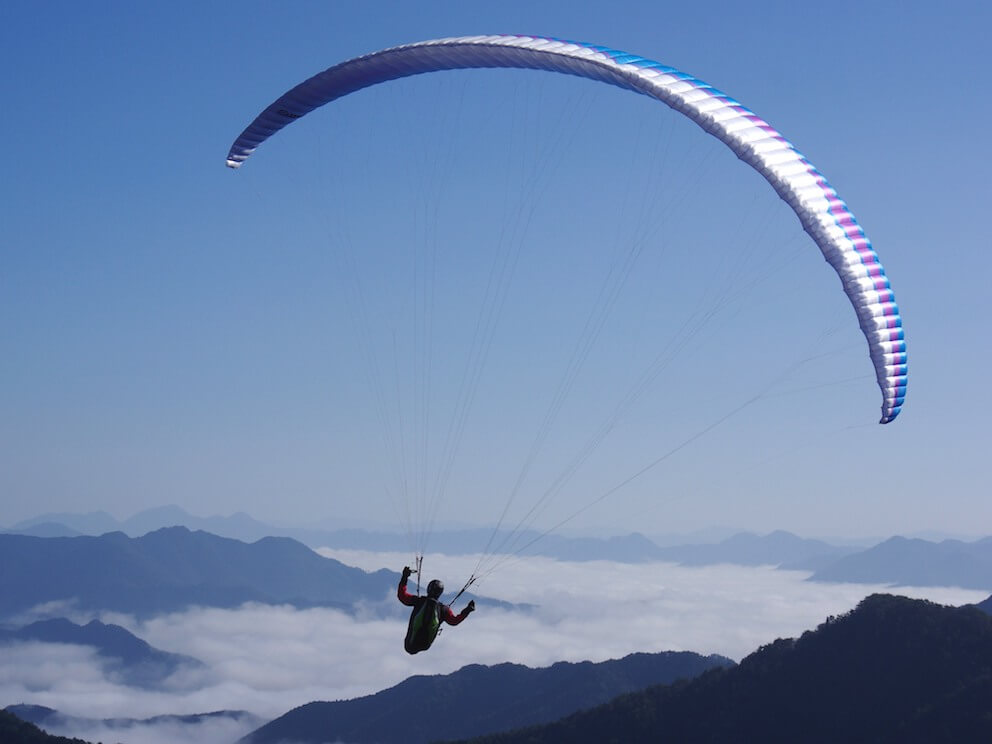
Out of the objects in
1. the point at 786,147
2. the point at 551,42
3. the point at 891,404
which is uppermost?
the point at 551,42

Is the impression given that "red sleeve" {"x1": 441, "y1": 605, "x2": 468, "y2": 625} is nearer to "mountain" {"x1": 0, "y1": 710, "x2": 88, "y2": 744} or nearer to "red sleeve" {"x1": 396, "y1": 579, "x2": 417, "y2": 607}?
"red sleeve" {"x1": 396, "y1": 579, "x2": 417, "y2": 607}

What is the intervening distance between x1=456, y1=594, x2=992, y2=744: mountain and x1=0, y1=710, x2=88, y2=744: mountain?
51020 millimetres

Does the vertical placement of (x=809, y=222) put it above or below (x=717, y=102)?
below

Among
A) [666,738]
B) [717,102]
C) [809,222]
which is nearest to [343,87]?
[717,102]

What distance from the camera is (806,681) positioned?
424ft

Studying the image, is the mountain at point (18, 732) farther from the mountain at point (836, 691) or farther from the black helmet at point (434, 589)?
the black helmet at point (434, 589)

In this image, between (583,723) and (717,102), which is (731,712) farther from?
(717,102)

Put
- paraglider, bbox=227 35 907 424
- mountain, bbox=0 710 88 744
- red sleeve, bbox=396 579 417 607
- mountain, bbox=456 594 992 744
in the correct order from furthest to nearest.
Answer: mountain, bbox=0 710 88 744, mountain, bbox=456 594 992 744, paraglider, bbox=227 35 907 424, red sleeve, bbox=396 579 417 607

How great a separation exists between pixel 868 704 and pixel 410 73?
111515 millimetres

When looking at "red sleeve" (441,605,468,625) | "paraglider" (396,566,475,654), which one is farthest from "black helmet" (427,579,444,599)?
"red sleeve" (441,605,468,625)

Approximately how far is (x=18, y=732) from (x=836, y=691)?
95.9 metres

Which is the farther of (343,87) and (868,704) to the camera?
(868,704)

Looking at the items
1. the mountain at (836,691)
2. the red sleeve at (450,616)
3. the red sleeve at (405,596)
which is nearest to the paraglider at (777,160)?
the red sleeve at (450,616)

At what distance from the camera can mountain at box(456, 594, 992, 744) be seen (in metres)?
118
